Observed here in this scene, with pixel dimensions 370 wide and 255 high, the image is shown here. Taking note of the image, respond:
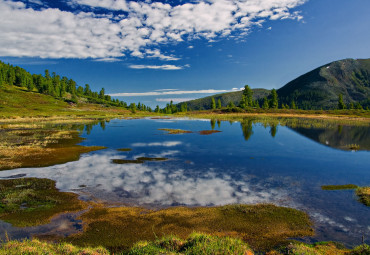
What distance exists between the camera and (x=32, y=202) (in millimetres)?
15086

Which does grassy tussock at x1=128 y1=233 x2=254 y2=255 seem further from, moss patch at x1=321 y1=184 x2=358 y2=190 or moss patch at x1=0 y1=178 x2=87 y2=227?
moss patch at x1=321 y1=184 x2=358 y2=190

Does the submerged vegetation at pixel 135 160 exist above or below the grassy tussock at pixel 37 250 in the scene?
below

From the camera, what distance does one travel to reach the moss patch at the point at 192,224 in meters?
10.9

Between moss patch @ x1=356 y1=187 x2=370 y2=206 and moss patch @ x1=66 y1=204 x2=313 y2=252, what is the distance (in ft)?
19.7

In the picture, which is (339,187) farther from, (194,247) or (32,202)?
(32,202)

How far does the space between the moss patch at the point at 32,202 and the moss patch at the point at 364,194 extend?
20564 mm

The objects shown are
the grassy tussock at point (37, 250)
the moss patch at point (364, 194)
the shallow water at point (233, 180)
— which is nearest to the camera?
the grassy tussock at point (37, 250)

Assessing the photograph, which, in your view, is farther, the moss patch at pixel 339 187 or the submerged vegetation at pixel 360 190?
the moss patch at pixel 339 187

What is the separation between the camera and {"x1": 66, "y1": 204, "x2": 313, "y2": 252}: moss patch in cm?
1095

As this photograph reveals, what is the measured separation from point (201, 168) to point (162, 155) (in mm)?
8721

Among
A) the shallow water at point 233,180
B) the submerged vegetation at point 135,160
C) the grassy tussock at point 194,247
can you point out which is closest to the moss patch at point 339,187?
the shallow water at point 233,180

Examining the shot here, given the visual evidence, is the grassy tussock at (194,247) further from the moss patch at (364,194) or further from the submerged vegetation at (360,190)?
the submerged vegetation at (360,190)

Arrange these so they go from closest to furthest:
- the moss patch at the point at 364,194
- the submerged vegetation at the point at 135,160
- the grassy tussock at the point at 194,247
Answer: the grassy tussock at the point at 194,247
the moss patch at the point at 364,194
the submerged vegetation at the point at 135,160

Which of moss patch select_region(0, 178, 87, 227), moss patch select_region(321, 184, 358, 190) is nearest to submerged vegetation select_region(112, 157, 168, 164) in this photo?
moss patch select_region(0, 178, 87, 227)
